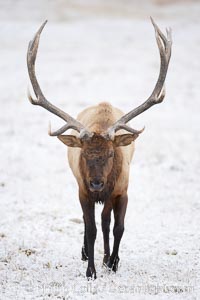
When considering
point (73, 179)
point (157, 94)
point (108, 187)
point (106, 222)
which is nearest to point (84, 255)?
point (106, 222)

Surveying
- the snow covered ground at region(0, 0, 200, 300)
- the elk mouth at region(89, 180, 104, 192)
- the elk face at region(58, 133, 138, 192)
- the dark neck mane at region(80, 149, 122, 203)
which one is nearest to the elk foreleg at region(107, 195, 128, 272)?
the snow covered ground at region(0, 0, 200, 300)

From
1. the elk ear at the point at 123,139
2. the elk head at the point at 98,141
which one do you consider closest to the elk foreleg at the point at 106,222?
the elk head at the point at 98,141

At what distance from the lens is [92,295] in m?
5.41

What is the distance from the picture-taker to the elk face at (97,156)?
19.1 feet

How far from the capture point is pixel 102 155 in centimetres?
595

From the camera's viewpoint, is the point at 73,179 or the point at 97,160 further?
the point at 73,179

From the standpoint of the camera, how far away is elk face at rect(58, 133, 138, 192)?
5832 millimetres

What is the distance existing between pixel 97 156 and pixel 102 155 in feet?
0.19

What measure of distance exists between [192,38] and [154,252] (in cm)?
2285

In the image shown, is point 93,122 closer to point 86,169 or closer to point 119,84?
point 86,169

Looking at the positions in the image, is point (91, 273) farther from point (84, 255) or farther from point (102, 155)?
point (102, 155)

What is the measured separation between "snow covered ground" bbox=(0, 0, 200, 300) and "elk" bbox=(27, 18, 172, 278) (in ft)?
1.68

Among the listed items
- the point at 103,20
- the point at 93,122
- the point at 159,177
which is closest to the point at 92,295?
the point at 93,122

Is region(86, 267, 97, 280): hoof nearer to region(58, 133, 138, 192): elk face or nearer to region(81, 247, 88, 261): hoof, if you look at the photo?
region(81, 247, 88, 261): hoof
